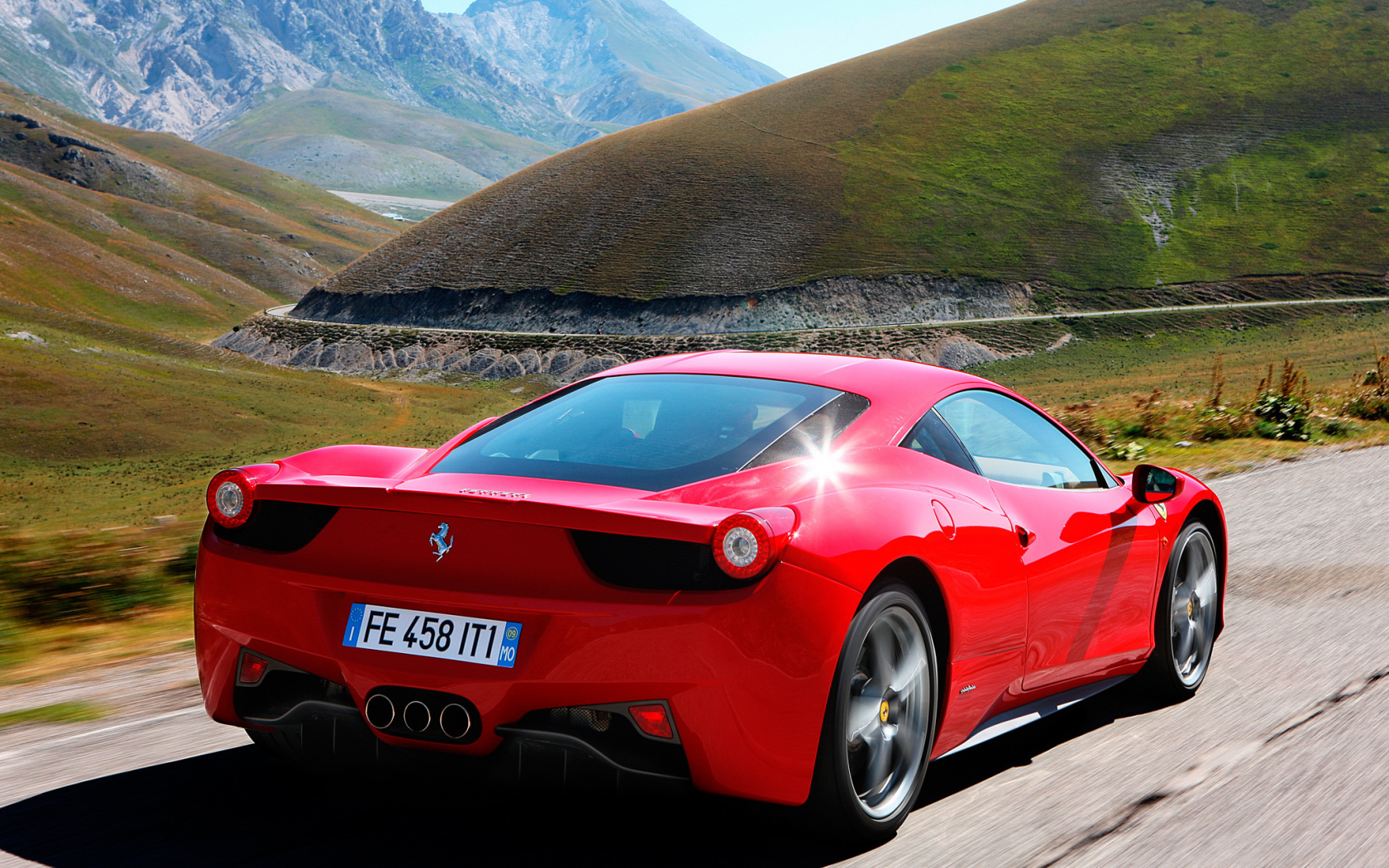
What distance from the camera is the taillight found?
2.72 metres

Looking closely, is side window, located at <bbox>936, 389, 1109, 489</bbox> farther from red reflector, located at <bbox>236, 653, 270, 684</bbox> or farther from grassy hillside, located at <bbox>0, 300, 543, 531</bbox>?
grassy hillside, located at <bbox>0, 300, 543, 531</bbox>

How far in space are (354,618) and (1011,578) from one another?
1958 mm

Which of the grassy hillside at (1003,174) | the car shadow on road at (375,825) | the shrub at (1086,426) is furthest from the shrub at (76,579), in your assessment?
the grassy hillside at (1003,174)

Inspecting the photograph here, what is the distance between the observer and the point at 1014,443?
434 centimetres

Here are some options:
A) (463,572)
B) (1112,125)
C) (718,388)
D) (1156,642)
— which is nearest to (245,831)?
(463,572)

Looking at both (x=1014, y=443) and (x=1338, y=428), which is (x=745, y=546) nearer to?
(x=1014, y=443)

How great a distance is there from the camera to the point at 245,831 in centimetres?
311

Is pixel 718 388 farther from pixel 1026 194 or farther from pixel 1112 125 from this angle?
pixel 1112 125

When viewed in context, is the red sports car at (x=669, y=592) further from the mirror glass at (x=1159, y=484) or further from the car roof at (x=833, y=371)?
the mirror glass at (x=1159, y=484)

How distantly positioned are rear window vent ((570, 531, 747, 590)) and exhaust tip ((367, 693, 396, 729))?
59cm

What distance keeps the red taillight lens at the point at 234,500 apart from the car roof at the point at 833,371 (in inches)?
47.4

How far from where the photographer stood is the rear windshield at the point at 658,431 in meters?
3.22

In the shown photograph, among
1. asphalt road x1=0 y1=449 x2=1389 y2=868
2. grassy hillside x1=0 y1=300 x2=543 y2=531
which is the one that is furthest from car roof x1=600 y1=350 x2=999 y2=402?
grassy hillside x1=0 y1=300 x2=543 y2=531

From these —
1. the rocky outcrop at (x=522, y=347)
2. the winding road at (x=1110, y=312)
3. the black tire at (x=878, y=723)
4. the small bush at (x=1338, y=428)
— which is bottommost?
the rocky outcrop at (x=522, y=347)
